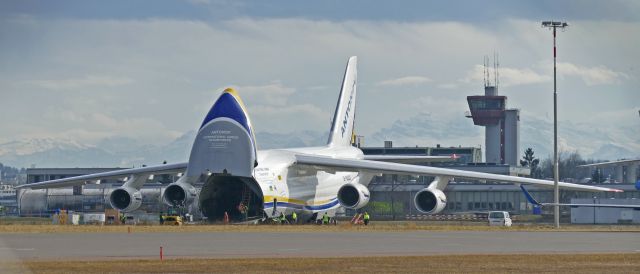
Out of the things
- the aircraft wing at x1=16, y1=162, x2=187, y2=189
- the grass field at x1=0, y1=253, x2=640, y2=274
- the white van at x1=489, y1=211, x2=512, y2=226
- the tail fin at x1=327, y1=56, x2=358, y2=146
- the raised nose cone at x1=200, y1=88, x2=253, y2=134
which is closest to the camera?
the grass field at x1=0, y1=253, x2=640, y2=274

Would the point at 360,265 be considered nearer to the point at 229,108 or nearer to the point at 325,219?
the point at 229,108

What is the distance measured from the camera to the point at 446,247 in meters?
45.2

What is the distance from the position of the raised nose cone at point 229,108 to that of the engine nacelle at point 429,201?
12296 millimetres

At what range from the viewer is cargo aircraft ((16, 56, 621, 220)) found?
68875 millimetres

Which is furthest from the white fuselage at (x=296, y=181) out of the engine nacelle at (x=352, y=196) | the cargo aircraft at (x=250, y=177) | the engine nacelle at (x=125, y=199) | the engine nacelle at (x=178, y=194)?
the engine nacelle at (x=125, y=199)

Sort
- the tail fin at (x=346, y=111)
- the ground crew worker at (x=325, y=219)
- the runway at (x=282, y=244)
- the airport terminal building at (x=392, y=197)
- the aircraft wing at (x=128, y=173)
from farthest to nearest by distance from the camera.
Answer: the airport terminal building at (x=392, y=197) < the tail fin at (x=346, y=111) < the ground crew worker at (x=325, y=219) < the aircraft wing at (x=128, y=173) < the runway at (x=282, y=244)

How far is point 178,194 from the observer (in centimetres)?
7150

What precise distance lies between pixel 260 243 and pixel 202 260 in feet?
34.6

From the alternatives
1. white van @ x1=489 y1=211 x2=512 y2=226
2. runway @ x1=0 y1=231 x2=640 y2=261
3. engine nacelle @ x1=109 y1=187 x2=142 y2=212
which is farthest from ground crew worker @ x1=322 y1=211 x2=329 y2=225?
runway @ x1=0 y1=231 x2=640 y2=261

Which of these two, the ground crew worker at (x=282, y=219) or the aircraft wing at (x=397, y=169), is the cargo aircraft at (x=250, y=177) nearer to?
the aircraft wing at (x=397, y=169)

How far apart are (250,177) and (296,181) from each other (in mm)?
6475

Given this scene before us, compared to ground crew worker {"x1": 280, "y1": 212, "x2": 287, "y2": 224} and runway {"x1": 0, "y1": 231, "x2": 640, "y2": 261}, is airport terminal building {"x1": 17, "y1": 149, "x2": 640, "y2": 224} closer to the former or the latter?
ground crew worker {"x1": 280, "y1": 212, "x2": 287, "y2": 224}

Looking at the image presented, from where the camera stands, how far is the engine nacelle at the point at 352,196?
7419 centimetres

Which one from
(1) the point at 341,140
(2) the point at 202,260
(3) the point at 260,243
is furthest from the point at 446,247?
(1) the point at 341,140
